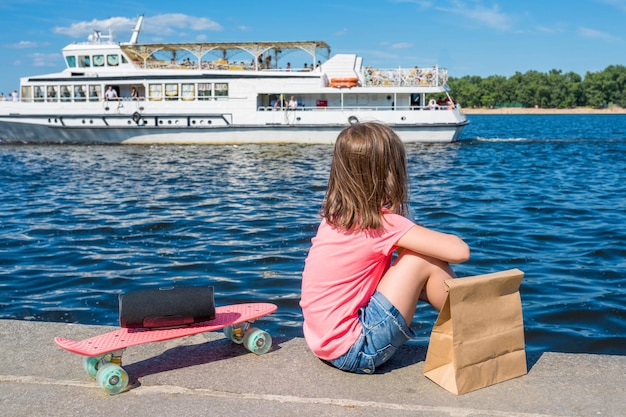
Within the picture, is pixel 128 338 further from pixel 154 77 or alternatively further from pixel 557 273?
pixel 154 77

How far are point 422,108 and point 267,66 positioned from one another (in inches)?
285

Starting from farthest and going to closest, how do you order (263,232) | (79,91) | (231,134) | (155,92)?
(79,91) < (155,92) < (231,134) < (263,232)

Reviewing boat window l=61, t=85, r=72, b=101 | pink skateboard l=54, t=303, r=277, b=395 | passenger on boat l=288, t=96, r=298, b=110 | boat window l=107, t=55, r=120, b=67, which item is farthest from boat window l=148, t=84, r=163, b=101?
pink skateboard l=54, t=303, r=277, b=395

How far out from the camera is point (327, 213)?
10.6ft

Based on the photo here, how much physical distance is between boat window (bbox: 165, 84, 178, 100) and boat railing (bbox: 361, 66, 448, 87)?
7.94 meters

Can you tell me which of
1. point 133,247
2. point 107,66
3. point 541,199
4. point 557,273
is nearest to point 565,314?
point 557,273

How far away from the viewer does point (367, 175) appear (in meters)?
3.07

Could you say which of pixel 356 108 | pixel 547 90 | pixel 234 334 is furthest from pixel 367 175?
pixel 547 90

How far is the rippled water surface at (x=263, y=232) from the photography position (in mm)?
6273

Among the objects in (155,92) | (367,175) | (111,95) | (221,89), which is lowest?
(367,175)

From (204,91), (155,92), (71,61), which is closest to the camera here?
(204,91)

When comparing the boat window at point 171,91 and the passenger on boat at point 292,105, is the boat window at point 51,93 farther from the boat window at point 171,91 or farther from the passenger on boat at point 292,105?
the passenger on boat at point 292,105

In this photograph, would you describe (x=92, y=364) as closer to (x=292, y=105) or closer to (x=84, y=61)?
(x=292, y=105)

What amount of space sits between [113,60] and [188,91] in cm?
466
